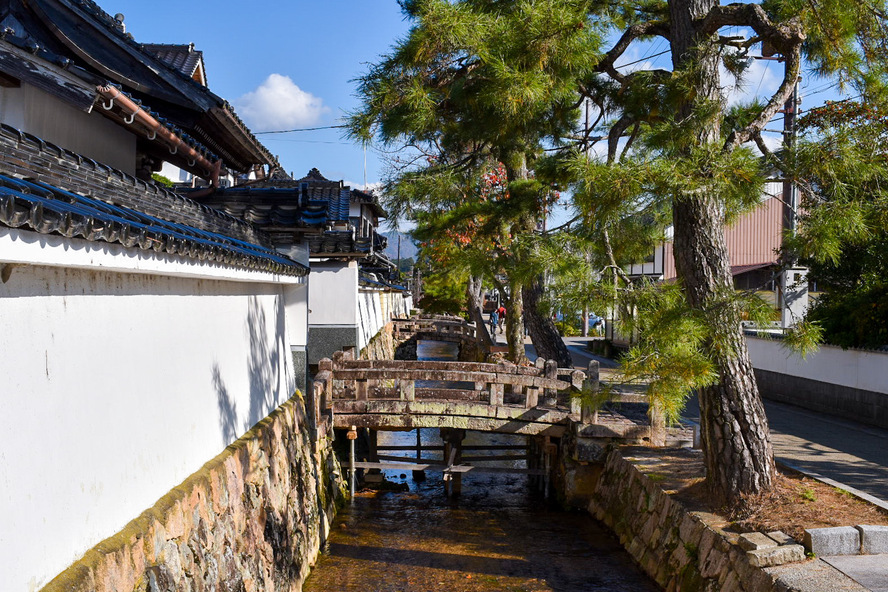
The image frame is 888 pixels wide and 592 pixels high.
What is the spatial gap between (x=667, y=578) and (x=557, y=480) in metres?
4.75

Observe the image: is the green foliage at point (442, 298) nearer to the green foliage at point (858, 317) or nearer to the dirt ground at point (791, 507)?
the green foliage at point (858, 317)

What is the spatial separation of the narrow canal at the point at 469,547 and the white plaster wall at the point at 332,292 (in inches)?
162

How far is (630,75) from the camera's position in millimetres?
10086

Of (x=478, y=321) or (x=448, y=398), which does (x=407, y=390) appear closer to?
(x=448, y=398)

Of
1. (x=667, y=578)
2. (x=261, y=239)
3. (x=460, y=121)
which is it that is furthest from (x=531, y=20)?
(x=667, y=578)

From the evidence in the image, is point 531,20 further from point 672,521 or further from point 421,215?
point 672,521

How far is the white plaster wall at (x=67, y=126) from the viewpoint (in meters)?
6.42

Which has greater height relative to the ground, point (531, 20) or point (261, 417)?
point (531, 20)

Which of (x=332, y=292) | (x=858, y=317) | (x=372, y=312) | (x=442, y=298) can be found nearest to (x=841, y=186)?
(x=858, y=317)

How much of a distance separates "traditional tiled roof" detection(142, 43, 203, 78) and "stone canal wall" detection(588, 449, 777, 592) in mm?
12219

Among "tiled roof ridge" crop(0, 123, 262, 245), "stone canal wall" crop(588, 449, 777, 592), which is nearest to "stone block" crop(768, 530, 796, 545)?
"stone canal wall" crop(588, 449, 777, 592)

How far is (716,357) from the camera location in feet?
26.3

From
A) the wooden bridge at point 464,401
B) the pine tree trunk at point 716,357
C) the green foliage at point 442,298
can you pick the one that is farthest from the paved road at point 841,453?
the green foliage at point 442,298

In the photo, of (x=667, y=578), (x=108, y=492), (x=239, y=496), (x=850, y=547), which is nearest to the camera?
(x=108, y=492)
